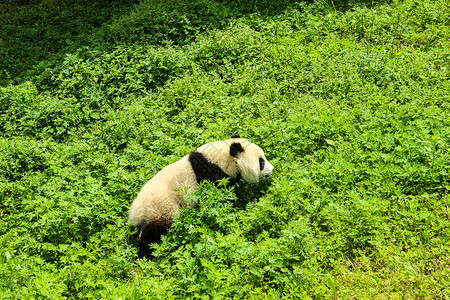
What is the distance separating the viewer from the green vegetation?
4227mm

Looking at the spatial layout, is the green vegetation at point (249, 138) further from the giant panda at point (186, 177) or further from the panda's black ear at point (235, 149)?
the panda's black ear at point (235, 149)

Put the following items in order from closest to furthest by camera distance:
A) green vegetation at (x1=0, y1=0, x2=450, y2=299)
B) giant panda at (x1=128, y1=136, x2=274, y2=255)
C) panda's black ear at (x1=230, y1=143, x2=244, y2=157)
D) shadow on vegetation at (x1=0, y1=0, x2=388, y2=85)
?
green vegetation at (x1=0, y1=0, x2=450, y2=299), giant panda at (x1=128, y1=136, x2=274, y2=255), panda's black ear at (x1=230, y1=143, x2=244, y2=157), shadow on vegetation at (x1=0, y1=0, x2=388, y2=85)

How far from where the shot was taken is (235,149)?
533 cm

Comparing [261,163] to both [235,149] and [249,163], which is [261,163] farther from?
[235,149]

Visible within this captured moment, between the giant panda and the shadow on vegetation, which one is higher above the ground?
the shadow on vegetation

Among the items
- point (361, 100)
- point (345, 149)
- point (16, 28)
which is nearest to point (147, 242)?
point (345, 149)

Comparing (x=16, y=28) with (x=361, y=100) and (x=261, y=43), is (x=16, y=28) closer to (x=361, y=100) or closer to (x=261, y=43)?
(x=261, y=43)

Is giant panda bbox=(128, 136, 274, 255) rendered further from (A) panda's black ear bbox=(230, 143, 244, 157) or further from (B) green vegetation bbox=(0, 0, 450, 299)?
(B) green vegetation bbox=(0, 0, 450, 299)

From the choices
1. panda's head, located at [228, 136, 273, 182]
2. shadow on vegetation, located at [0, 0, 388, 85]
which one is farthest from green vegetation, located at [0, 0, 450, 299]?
panda's head, located at [228, 136, 273, 182]

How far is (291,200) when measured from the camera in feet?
15.8

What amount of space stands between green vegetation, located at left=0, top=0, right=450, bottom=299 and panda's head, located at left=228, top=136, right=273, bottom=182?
23 cm

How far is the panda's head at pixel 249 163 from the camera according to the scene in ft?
17.4

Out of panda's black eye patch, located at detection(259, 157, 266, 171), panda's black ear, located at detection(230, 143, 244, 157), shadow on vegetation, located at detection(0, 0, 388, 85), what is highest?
shadow on vegetation, located at detection(0, 0, 388, 85)

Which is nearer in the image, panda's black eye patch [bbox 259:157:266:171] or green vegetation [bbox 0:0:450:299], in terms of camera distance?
green vegetation [bbox 0:0:450:299]
